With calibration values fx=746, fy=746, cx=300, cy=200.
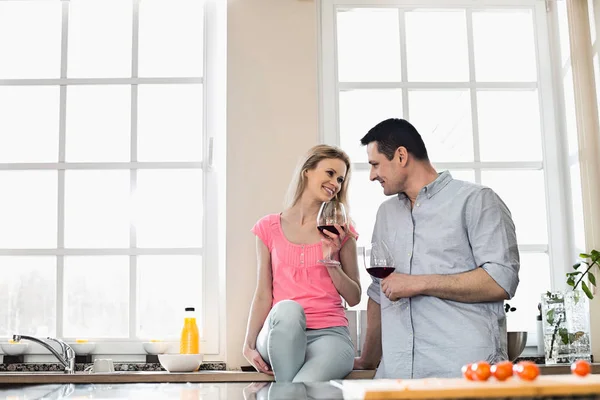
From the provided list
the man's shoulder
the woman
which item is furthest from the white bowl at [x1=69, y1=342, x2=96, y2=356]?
the man's shoulder

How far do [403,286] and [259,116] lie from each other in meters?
1.22

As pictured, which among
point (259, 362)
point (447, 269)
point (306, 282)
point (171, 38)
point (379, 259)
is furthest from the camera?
point (171, 38)

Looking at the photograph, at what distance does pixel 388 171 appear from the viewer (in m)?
2.41

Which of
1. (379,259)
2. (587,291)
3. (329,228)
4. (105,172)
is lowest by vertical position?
(587,291)

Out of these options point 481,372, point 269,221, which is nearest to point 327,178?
point 269,221

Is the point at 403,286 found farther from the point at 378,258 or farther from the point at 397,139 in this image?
the point at 397,139

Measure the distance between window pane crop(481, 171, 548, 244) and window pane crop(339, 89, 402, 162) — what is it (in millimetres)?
502

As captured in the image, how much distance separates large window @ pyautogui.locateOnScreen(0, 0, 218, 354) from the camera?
3.20 metres

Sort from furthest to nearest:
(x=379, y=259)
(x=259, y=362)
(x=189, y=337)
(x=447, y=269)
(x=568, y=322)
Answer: (x=189, y=337) < (x=568, y=322) < (x=259, y=362) < (x=447, y=269) < (x=379, y=259)

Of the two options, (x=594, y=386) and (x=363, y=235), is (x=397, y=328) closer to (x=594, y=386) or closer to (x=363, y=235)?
(x=363, y=235)

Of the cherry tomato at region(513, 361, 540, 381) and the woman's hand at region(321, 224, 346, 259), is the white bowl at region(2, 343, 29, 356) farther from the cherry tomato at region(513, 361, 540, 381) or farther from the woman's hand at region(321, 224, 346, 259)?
the cherry tomato at region(513, 361, 540, 381)

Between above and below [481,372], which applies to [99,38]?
above

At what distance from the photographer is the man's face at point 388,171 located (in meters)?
2.40

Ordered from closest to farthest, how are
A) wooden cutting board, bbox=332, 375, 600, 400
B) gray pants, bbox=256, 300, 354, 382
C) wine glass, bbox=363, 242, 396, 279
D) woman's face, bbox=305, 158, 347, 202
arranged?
wooden cutting board, bbox=332, 375, 600, 400 → wine glass, bbox=363, 242, 396, 279 → gray pants, bbox=256, 300, 354, 382 → woman's face, bbox=305, 158, 347, 202
